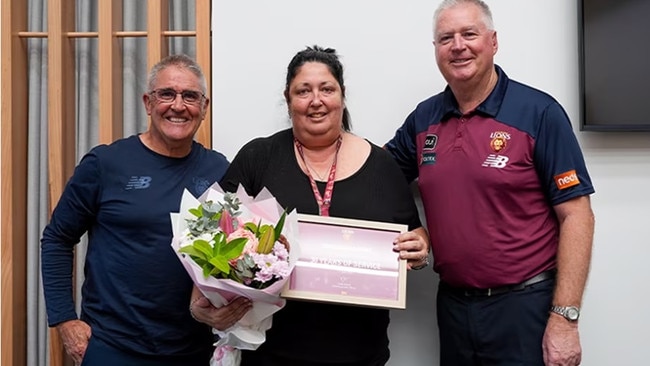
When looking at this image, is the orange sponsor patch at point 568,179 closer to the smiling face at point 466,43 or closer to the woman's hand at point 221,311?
the smiling face at point 466,43

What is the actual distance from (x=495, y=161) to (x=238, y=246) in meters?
0.79

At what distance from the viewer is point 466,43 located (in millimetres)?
1542

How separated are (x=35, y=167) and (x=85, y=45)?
55 centimetres

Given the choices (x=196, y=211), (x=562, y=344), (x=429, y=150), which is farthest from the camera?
(x=429, y=150)

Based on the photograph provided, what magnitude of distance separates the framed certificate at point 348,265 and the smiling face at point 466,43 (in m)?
0.51

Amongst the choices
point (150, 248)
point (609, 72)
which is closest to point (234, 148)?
point (150, 248)

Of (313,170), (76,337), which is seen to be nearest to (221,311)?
(313,170)

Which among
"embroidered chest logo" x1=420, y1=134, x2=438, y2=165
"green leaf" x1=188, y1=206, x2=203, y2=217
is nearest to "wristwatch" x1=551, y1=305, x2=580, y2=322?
"embroidered chest logo" x1=420, y1=134, x2=438, y2=165

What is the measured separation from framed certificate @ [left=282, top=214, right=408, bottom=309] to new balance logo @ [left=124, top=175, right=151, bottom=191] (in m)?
0.56

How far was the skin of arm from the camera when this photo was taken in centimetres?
145

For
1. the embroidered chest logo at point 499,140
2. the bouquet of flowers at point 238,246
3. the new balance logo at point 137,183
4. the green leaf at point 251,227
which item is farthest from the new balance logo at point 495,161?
the new balance logo at point 137,183

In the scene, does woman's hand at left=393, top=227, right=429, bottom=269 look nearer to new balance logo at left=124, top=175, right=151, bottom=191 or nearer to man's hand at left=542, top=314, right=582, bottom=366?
man's hand at left=542, top=314, right=582, bottom=366

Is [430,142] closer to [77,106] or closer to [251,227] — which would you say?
[251,227]

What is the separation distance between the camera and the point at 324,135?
160 centimetres
